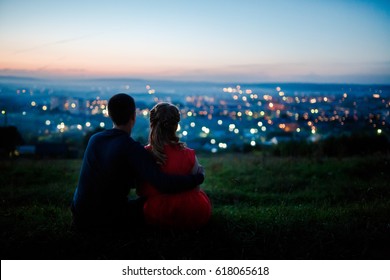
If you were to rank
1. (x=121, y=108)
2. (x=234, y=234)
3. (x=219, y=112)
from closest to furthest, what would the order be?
(x=121, y=108) → (x=234, y=234) → (x=219, y=112)

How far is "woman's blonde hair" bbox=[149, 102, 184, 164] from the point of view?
389cm

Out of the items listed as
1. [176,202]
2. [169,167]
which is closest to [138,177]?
[169,167]

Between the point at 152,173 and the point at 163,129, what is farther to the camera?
the point at 163,129

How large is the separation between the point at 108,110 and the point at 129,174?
0.79 meters

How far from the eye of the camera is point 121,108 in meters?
3.82

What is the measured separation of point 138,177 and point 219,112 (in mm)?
45319

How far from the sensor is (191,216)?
417 centimetres

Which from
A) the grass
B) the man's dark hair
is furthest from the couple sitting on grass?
the grass

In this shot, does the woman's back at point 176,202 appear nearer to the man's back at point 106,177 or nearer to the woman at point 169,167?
the woman at point 169,167

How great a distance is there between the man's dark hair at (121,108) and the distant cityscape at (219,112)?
4608 mm

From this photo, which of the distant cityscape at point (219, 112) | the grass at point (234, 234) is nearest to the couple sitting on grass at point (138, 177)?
the grass at point (234, 234)

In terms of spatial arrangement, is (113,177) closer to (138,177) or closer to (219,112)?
(138,177)

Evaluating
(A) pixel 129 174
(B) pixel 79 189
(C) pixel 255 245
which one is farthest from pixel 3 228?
(C) pixel 255 245

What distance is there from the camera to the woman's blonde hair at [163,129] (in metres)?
3.89
